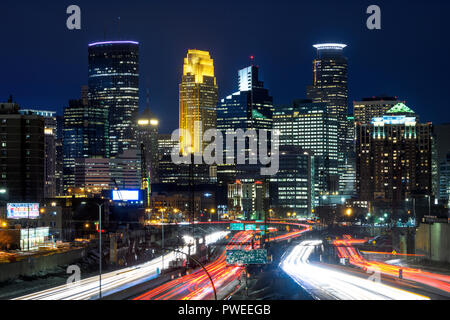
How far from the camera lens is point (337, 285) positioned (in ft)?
230

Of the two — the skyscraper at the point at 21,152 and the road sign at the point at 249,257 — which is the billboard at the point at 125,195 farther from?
the road sign at the point at 249,257

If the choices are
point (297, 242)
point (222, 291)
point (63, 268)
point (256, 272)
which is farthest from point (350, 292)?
point (297, 242)

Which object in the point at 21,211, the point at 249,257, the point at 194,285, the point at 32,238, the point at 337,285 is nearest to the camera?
the point at 337,285

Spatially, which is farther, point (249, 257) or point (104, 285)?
point (249, 257)

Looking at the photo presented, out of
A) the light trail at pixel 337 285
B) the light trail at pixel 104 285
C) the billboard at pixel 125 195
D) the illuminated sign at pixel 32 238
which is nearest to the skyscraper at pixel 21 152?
the billboard at pixel 125 195

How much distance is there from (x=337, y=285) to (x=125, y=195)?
116 metres

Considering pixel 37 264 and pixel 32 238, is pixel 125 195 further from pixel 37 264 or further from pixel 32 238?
pixel 37 264

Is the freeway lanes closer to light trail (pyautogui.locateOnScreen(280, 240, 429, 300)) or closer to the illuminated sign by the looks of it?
light trail (pyautogui.locateOnScreen(280, 240, 429, 300))

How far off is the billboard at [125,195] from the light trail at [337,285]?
8300 centimetres

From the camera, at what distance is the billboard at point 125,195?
7008 inches

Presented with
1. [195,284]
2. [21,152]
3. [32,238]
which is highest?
[21,152]

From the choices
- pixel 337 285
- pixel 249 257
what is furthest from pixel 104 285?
pixel 337 285
